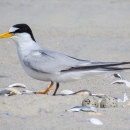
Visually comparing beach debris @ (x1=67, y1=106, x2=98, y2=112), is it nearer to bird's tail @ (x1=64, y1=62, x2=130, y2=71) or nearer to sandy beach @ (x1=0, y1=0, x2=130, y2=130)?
sandy beach @ (x1=0, y1=0, x2=130, y2=130)

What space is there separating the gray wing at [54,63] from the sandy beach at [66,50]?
1.04 ft

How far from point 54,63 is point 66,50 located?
3319mm

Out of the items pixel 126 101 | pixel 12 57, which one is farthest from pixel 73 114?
pixel 12 57

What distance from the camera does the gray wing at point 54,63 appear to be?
6926 millimetres

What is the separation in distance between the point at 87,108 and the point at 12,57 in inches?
148

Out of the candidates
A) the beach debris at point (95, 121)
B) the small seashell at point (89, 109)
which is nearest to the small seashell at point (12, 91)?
the small seashell at point (89, 109)

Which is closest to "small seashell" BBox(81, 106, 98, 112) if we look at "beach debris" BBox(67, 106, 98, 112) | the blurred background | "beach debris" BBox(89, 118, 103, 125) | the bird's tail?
"beach debris" BBox(67, 106, 98, 112)

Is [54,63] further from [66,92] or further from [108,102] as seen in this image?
[108,102]

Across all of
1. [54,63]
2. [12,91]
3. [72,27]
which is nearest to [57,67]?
[54,63]

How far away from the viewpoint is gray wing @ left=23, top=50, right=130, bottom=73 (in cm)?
693

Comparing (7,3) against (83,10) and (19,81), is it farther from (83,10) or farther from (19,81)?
(19,81)

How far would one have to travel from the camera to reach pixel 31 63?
6.98 meters

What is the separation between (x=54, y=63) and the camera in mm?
7012

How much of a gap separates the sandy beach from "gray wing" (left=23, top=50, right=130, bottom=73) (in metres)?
0.32
